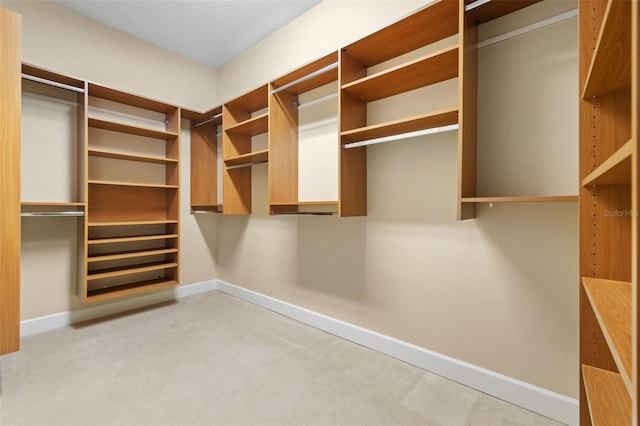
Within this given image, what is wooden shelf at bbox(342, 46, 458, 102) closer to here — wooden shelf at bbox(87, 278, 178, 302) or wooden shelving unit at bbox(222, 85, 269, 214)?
wooden shelving unit at bbox(222, 85, 269, 214)

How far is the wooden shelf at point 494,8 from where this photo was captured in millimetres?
1595

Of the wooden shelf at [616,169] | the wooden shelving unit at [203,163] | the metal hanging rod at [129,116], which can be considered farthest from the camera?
the wooden shelving unit at [203,163]

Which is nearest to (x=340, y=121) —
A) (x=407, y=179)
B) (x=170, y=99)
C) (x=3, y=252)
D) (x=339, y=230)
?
(x=407, y=179)

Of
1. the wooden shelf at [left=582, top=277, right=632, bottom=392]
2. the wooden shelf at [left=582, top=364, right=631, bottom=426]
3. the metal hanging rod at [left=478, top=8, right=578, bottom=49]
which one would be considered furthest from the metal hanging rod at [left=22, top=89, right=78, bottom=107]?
the wooden shelf at [left=582, top=364, right=631, bottom=426]

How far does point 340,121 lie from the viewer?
212cm

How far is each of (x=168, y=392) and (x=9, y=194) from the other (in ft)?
5.04

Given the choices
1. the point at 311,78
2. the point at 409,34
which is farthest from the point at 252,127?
the point at 409,34

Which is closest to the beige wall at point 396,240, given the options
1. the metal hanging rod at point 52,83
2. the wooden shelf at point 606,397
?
the metal hanging rod at point 52,83

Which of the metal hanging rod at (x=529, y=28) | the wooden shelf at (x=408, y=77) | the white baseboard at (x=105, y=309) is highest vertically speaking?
the metal hanging rod at (x=529, y=28)

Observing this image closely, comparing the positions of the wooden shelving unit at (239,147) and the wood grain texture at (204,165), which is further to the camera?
the wood grain texture at (204,165)

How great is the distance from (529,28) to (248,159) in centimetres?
245

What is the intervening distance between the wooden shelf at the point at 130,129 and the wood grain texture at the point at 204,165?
40 cm

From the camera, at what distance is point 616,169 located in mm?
833

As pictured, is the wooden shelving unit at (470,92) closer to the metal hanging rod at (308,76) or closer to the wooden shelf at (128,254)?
the metal hanging rod at (308,76)
